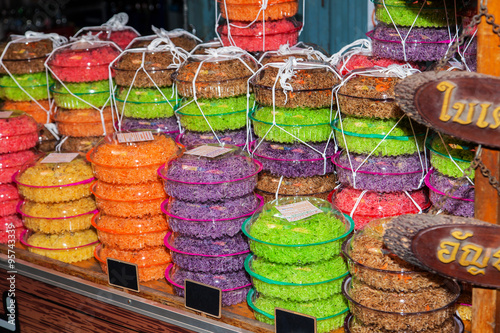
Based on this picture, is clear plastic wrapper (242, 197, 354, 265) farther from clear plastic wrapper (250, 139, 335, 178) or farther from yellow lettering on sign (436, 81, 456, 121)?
yellow lettering on sign (436, 81, 456, 121)

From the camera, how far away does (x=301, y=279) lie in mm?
1914

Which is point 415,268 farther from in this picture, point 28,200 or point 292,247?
point 28,200

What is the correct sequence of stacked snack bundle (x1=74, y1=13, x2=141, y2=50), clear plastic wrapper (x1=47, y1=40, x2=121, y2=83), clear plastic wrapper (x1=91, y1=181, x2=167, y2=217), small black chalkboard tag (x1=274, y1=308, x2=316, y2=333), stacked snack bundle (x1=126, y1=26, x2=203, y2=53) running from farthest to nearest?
stacked snack bundle (x1=74, y1=13, x2=141, y2=50) < stacked snack bundle (x1=126, y1=26, x2=203, y2=53) < clear plastic wrapper (x1=47, y1=40, x2=121, y2=83) < clear plastic wrapper (x1=91, y1=181, x2=167, y2=217) < small black chalkboard tag (x1=274, y1=308, x2=316, y2=333)

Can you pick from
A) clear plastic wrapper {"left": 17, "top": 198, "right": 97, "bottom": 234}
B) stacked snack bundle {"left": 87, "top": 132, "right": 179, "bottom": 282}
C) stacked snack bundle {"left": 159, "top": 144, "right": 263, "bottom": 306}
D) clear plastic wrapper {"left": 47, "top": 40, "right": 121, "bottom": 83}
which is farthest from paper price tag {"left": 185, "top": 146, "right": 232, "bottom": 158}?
clear plastic wrapper {"left": 47, "top": 40, "right": 121, "bottom": 83}

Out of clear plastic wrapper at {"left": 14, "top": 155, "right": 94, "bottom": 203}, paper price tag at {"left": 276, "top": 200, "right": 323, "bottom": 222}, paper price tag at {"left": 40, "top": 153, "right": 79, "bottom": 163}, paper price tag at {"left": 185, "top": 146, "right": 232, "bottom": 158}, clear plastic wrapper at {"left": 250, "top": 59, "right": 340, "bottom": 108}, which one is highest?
clear plastic wrapper at {"left": 250, "top": 59, "right": 340, "bottom": 108}

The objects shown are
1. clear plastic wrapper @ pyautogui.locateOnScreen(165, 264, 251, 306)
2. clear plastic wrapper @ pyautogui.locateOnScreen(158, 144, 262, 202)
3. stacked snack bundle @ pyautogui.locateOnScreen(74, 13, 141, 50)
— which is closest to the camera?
clear plastic wrapper @ pyautogui.locateOnScreen(158, 144, 262, 202)

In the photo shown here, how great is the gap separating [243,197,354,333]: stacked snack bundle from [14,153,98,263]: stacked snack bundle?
85cm

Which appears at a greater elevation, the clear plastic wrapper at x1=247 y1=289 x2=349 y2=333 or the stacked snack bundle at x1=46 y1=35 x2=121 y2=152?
the stacked snack bundle at x1=46 y1=35 x2=121 y2=152

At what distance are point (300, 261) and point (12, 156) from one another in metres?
1.49

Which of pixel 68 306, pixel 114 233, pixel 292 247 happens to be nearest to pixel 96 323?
pixel 68 306

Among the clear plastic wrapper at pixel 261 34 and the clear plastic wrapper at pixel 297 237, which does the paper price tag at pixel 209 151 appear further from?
the clear plastic wrapper at pixel 261 34

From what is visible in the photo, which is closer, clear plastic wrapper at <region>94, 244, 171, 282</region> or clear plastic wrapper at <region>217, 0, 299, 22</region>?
clear plastic wrapper at <region>94, 244, 171, 282</region>

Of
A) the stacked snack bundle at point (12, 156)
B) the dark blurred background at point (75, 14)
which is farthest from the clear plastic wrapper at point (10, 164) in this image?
the dark blurred background at point (75, 14)

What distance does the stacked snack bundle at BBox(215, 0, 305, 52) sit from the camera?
2.65 m
